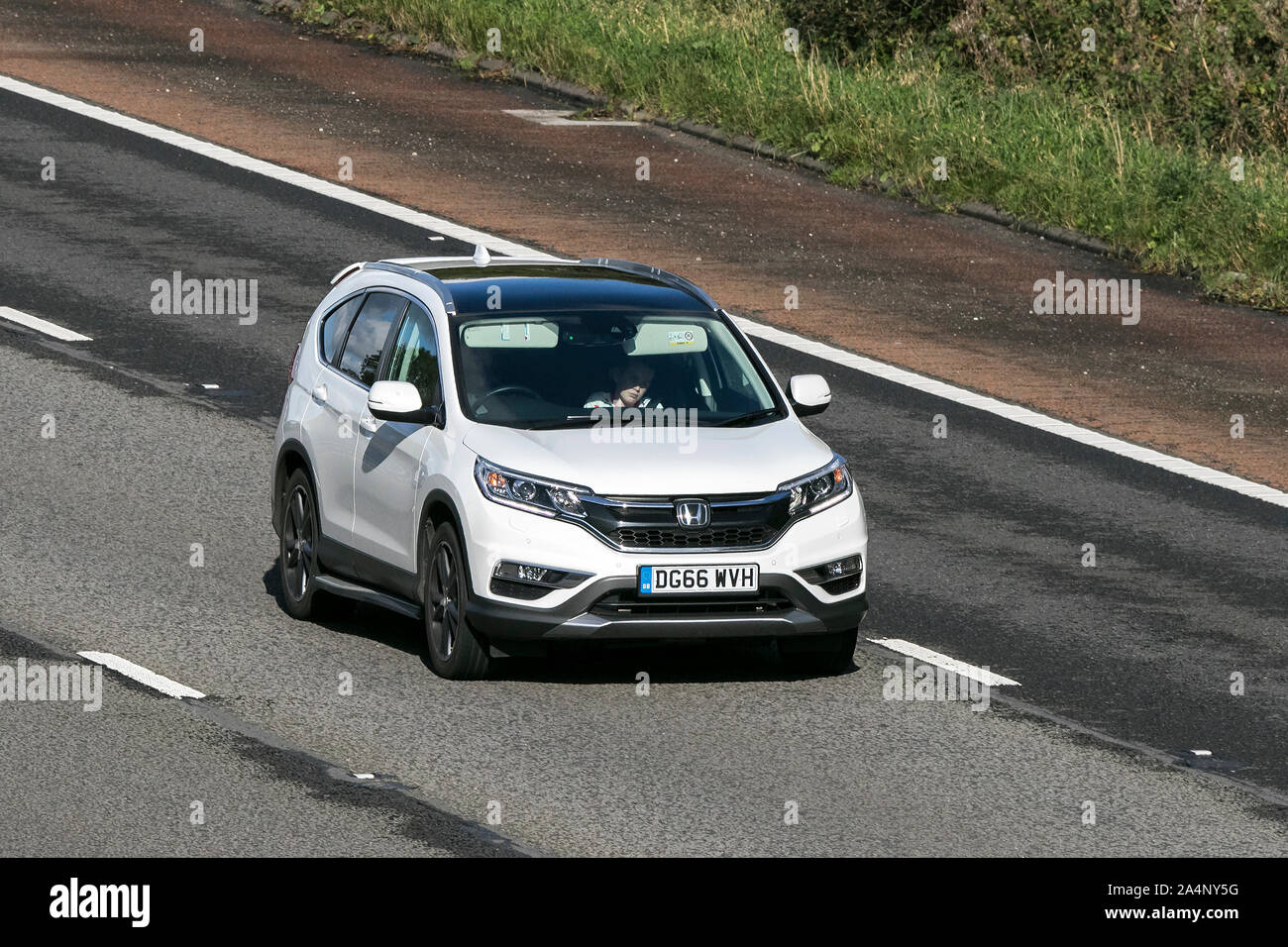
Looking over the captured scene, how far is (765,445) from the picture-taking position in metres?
11.7

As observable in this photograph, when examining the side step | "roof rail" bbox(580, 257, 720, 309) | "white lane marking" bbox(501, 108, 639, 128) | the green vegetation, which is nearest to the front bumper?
the side step

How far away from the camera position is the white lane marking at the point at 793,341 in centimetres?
1722

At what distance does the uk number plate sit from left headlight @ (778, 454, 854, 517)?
419 millimetres

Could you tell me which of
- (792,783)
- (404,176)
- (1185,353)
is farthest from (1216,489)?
(404,176)

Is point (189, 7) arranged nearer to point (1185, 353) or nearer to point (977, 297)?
point (977, 297)

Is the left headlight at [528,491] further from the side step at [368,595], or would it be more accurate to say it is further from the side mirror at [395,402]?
the side step at [368,595]

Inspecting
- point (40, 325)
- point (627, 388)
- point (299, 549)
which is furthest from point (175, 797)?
point (40, 325)

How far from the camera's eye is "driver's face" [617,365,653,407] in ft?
39.3

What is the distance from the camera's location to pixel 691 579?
11.2 meters

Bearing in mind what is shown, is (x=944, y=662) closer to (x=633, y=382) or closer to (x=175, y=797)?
(x=633, y=382)

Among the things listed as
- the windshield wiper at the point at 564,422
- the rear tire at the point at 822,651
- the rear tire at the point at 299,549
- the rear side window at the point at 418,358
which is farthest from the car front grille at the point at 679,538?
the rear tire at the point at 299,549

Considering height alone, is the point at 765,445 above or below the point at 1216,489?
above

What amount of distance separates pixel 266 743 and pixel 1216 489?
8.29 meters

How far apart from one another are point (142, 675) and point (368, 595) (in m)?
1.32
